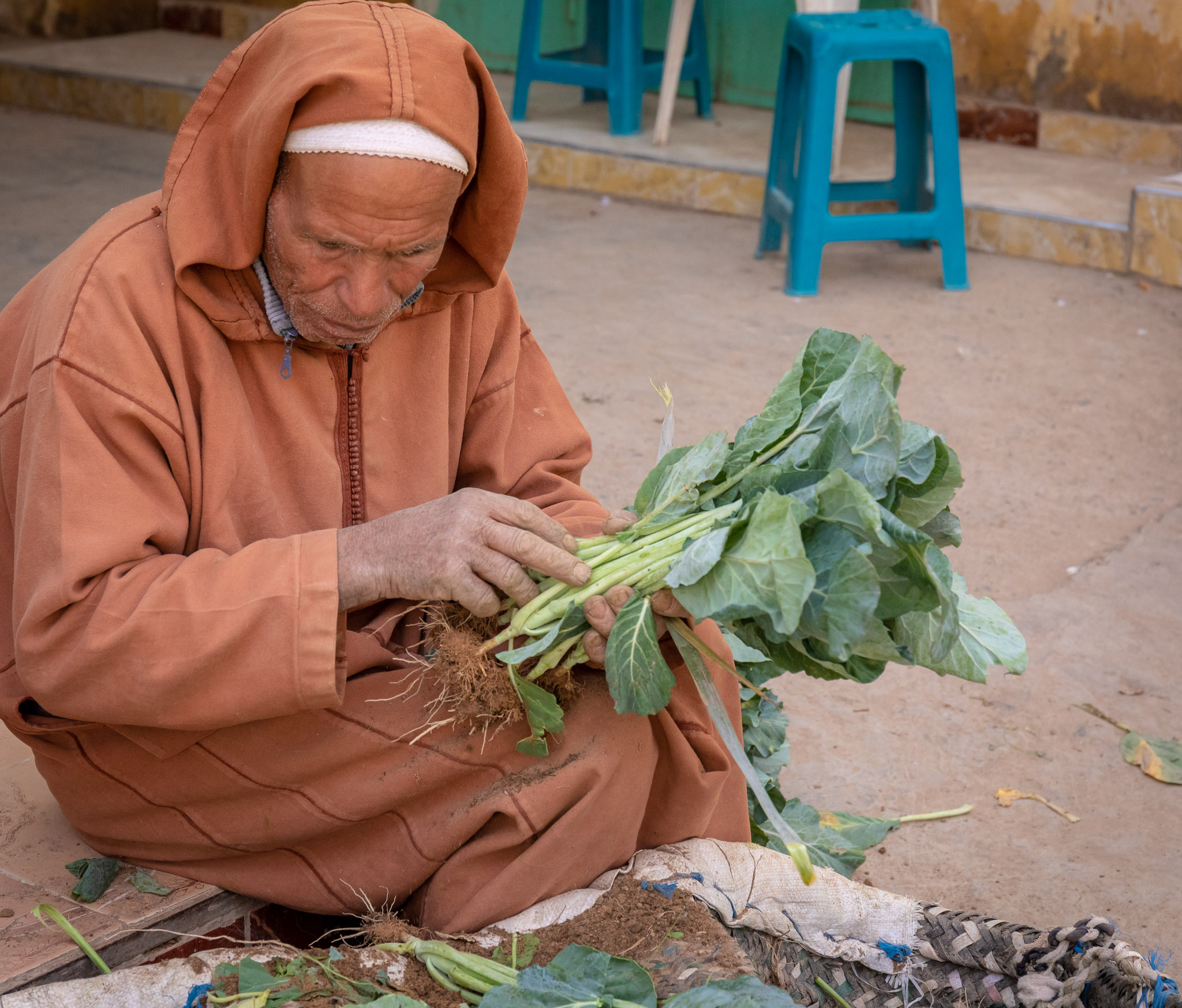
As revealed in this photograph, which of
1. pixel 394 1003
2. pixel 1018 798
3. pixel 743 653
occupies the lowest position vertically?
pixel 1018 798

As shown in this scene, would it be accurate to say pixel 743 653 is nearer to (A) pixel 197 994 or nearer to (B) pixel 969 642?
(B) pixel 969 642

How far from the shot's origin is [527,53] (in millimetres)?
7023

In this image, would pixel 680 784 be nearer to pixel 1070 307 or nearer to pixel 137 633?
pixel 137 633

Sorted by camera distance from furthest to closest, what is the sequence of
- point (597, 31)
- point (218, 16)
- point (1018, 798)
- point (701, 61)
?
point (218, 16) < point (597, 31) < point (701, 61) < point (1018, 798)

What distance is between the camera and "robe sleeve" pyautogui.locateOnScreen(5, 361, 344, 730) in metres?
1.69

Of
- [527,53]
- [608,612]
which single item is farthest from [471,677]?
[527,53]

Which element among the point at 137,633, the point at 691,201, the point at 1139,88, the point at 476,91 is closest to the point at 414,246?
the point at 476,91

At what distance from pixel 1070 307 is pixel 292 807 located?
4.45 m

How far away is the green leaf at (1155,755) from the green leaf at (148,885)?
2.00 meters

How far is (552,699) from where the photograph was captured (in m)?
1.84

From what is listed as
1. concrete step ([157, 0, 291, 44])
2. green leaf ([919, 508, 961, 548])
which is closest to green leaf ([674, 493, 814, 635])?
green leaf ([919, 508, 961, 548])

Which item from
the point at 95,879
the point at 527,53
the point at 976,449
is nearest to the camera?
the point at 95,879

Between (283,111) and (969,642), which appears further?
(969,642)

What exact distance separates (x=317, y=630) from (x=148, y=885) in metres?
0.58
